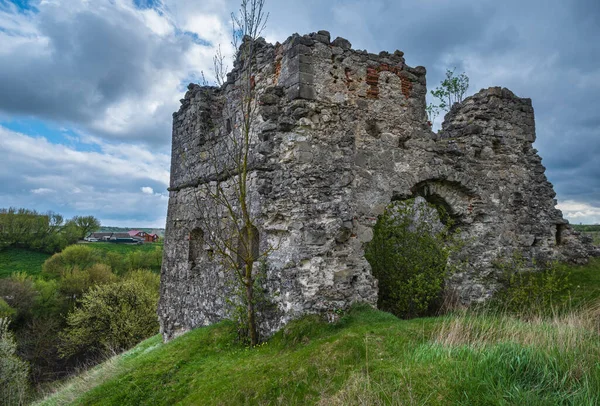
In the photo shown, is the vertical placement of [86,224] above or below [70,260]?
above

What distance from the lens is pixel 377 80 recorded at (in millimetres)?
7887

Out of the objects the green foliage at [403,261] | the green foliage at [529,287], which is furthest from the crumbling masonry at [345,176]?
the green foliage at [403,261]

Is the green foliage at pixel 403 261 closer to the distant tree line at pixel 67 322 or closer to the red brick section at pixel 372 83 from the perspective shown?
the red brick section at pixel 372 83

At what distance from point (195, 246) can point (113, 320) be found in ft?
57.3

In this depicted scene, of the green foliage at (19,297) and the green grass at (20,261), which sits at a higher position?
the green grass at (20,261)

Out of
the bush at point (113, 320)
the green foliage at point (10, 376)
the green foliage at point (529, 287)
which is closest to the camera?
the green foliage at point (529, 287)

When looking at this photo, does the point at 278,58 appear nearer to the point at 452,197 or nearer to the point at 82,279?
the point at 452,197

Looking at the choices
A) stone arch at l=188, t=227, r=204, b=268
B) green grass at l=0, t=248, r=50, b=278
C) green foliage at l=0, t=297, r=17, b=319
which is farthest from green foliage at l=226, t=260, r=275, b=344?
green grass at l=0, t=248, r=50, b=278

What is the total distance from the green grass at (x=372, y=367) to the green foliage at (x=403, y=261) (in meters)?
1.44

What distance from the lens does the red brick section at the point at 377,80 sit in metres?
7.83

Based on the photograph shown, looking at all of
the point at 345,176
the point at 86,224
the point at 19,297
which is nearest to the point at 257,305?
the point at 345,176

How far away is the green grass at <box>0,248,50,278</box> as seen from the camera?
3959cm

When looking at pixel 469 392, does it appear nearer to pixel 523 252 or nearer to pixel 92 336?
pixel 523 252

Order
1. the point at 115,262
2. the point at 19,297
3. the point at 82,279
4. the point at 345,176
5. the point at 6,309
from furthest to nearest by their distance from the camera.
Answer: the point at 115,262, the point at 82,279, the point at 19,297, the point at 6,309, the point at 345,176
